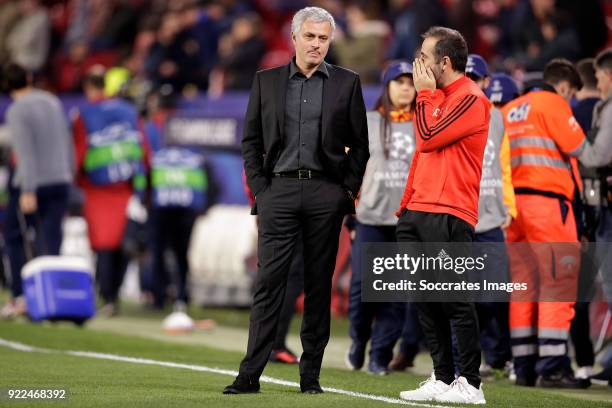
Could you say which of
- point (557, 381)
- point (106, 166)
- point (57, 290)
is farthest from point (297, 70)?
point (106, 166)

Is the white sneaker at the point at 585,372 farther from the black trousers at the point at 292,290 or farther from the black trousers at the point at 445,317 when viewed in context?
the black trousers at the point at 445,317

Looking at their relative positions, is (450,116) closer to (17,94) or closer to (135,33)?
(17,94)

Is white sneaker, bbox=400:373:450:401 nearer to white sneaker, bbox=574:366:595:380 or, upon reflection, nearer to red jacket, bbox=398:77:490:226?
red jacket, bbox=398:77:490:226

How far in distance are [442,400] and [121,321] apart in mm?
7005

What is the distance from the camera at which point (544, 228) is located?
30.6ft

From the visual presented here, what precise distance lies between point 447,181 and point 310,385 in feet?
4.64

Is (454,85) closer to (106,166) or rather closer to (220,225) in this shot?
(106,166)

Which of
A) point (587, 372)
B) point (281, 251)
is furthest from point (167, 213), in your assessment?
point (281, 251)

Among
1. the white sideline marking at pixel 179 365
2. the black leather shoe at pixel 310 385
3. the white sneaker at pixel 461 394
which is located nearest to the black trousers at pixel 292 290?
the white sideline marking at pixel 179 365

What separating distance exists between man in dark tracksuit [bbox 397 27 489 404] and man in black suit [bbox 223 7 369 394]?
413 millimetres

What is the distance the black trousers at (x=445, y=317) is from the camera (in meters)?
7.66

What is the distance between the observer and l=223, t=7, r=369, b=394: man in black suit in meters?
7.81

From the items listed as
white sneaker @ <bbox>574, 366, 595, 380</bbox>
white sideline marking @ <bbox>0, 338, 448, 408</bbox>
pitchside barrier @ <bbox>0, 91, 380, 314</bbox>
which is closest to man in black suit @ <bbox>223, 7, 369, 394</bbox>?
white sideline marking @ <bbox>0, 338, 448, 408</bbox>

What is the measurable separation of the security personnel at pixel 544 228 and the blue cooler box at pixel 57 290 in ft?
16.1
